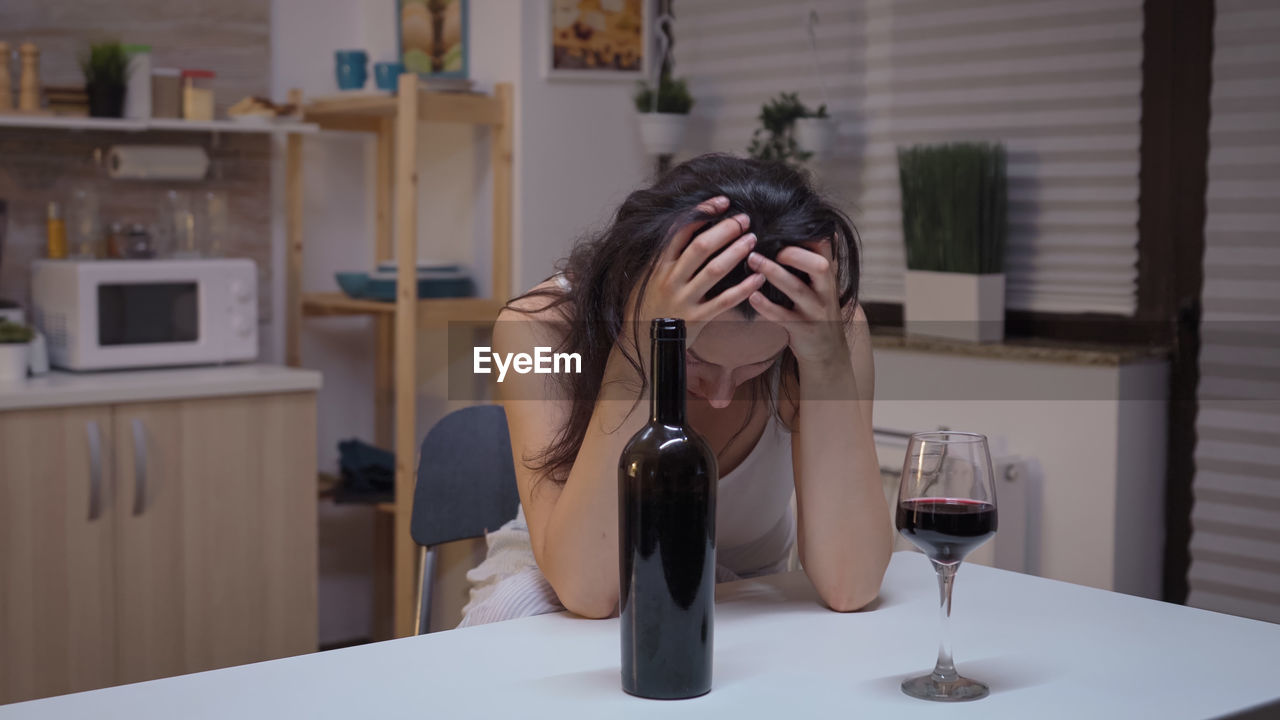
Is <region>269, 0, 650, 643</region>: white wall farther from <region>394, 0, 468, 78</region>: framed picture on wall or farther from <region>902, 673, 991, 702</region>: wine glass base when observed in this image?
<region>902, 673, 991, 702</region>: wine glass base

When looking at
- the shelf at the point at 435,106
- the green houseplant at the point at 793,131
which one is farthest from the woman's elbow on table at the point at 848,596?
the shelf at the point at 435,106

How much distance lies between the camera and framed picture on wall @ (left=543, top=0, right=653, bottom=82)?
3.30m

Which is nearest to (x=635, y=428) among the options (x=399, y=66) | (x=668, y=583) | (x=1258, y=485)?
(x=668, y=583)

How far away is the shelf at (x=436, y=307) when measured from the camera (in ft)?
10.5

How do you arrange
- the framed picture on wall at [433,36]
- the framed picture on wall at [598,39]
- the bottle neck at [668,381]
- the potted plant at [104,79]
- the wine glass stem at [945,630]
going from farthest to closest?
the framed picture on wall at [433,36] < the framed picture on wall at [598,39] < the potted plant at [104,79] < the wine glass stem at [945,630] < the bottle neck at [668,381]

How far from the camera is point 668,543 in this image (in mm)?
982

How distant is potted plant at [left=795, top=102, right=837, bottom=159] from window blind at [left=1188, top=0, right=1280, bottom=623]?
89 cm

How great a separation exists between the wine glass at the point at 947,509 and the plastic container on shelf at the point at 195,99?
2620 millimetres

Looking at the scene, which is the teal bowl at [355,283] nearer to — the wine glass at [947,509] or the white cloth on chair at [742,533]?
the white cloth on chair at [742,533]

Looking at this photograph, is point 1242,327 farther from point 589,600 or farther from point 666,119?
point 589,600

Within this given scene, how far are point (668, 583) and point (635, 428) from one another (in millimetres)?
334

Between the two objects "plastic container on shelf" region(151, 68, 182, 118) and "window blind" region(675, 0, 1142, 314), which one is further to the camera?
"plastic container on shelf" region(151, 68, 182, 118)

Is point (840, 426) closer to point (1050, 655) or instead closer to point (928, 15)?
point (1050, 655)

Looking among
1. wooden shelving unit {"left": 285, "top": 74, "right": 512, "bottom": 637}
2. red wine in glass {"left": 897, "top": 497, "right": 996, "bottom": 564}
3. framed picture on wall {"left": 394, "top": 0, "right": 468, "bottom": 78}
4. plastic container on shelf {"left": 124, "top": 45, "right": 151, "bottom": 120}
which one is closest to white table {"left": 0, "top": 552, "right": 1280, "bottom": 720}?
red wine in glass {"left": 897, "top": 497, "right": 996, "bottom": 564}
